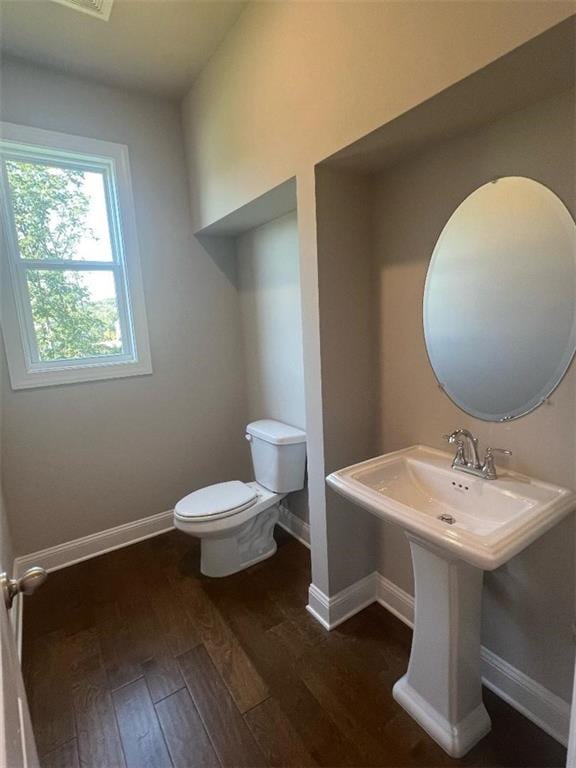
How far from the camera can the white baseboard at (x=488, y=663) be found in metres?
1.16

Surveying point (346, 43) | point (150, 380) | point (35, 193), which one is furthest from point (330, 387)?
point (35, 193)

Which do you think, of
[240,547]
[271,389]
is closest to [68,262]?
[271,389]

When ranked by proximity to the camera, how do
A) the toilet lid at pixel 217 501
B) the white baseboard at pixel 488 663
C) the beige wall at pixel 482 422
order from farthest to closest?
1. the toilet lid at pixel 217 501
2. the white baseboard at pixel 488 663
3. the beige wall at pixel 482 422

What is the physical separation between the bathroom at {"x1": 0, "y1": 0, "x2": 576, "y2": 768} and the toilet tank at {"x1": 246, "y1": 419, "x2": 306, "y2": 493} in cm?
17

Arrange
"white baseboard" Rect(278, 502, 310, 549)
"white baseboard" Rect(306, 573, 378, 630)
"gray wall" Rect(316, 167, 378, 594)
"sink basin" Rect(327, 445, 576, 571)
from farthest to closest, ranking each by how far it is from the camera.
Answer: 1. "white baseboard" Rect(278, 502, 310, 549)
2. "white baseboard" Rect(306, 573, 378, 630)
3. "gray wall" Rect(316, 167, 378, 594)
4. "sink basin" Rect(327, 445, 576, 571)

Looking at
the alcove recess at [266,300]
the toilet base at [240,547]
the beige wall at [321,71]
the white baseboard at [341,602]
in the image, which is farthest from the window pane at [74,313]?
the white baseboard at [341,602]

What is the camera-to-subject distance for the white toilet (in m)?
1.87

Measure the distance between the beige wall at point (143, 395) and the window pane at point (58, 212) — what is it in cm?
20

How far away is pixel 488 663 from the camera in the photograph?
52.4 inches

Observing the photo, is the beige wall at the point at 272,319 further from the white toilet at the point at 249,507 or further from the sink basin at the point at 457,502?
the sink basin at the point at 457,502

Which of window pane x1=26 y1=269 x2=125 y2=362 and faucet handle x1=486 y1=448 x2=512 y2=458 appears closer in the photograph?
faucet handle x1=486 y1=448 x2=512 y2=458

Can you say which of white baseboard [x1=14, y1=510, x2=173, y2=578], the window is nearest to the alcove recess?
the window

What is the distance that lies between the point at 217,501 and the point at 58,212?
180cm

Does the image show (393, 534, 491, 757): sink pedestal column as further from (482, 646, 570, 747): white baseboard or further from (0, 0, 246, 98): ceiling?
(0, 0, 246, 98): ceiling
